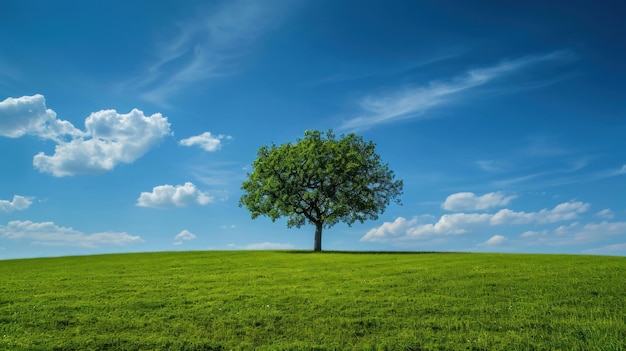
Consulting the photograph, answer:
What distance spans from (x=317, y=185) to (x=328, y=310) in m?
42.6

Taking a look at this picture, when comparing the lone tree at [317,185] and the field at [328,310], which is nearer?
the field at [328,310]

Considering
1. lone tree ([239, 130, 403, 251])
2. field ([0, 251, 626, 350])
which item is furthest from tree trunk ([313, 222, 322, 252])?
field ([0, 251, 626, 350])

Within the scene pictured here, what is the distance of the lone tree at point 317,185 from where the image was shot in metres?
63.0

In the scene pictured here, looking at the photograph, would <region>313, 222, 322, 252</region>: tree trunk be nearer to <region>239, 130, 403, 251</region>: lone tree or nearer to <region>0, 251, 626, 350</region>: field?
<region>239, 130, 403, 251</region>: lone tree

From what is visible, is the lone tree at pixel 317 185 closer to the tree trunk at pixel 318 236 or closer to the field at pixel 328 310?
the tree trunk at pixel 318 236

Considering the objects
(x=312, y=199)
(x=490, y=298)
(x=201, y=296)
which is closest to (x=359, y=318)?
(x=490, y=298)

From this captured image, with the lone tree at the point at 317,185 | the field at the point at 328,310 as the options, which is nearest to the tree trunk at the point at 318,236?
the lone tree at the point at 317,185

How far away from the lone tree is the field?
92.1 ft

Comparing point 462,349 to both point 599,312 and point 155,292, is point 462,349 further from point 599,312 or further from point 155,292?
point 155,292

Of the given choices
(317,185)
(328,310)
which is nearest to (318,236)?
(317,185)

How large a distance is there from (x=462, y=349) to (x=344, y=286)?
12.2 metres

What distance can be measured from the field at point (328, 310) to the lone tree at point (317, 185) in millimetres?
28075

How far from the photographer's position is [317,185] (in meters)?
64.3

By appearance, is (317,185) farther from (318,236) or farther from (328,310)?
(328,310)
